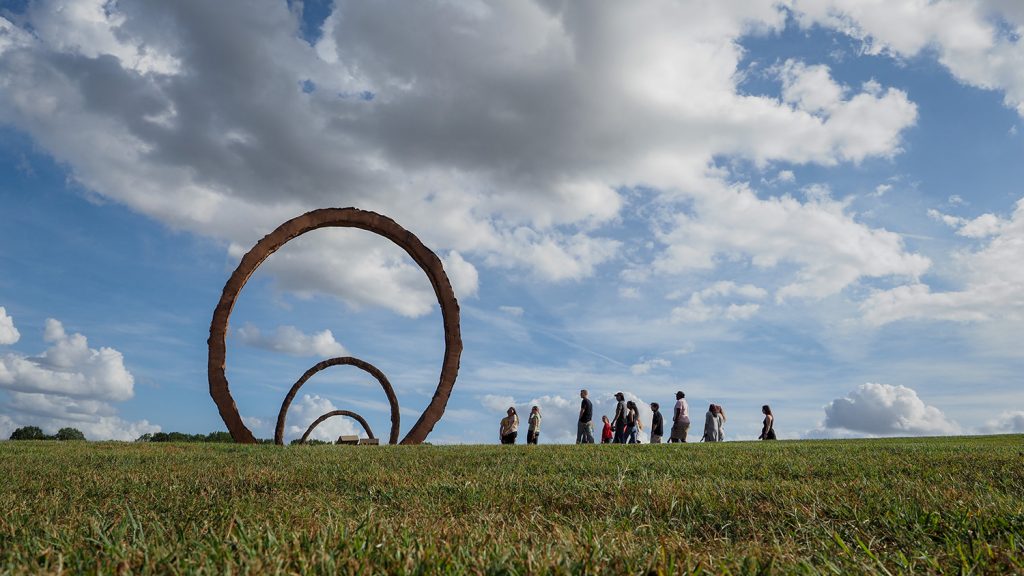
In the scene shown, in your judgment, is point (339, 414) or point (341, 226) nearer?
point (341, 226)

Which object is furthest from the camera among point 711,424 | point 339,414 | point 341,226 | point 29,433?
point 339,414

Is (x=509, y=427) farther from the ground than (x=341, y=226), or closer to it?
closer to it

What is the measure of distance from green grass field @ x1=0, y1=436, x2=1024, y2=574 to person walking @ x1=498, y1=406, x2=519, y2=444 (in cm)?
1318

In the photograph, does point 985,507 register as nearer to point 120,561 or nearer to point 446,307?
point 120,561

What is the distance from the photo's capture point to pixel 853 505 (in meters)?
4.39

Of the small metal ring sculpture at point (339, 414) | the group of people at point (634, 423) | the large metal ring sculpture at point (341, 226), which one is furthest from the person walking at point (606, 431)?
the small metal ring sculpture at point (339, 414)

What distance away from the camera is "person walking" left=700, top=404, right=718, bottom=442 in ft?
76.1

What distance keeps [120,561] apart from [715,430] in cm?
2258

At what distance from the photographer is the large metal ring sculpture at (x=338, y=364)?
28734mm

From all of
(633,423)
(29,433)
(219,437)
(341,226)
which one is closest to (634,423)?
→ (633,423)

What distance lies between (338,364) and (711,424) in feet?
50.6

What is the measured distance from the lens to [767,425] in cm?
2456

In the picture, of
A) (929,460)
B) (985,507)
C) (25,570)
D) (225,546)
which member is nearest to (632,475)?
(985,507)

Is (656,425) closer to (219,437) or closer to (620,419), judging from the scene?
(620,419)
